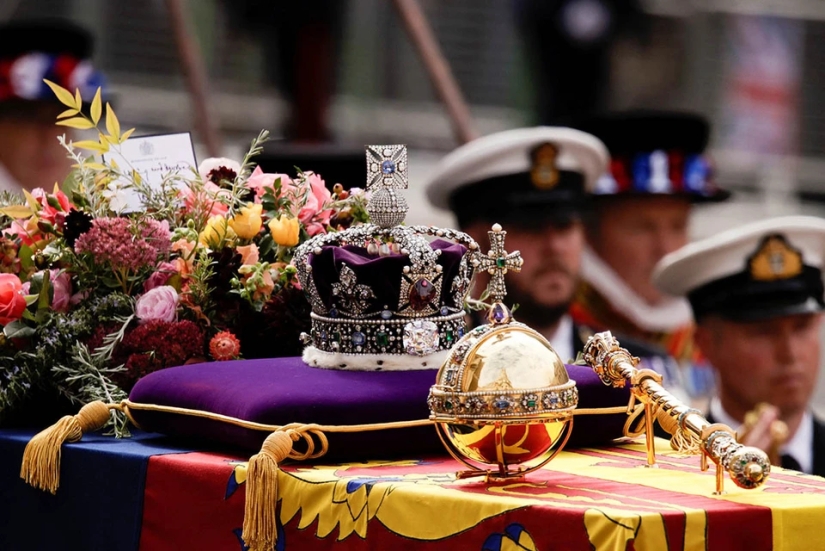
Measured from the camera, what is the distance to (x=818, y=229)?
4746 mm

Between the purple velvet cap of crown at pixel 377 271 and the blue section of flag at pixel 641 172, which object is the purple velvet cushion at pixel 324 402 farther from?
the blue section of flag at pixel 641 172

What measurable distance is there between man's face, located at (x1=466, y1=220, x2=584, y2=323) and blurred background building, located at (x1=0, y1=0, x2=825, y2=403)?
1964 millimetres

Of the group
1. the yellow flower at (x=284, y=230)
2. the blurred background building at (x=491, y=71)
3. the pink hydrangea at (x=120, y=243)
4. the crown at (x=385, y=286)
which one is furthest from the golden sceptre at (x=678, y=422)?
the blurred background building at (x=491, y=71)

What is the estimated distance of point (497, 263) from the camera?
1.79 meters

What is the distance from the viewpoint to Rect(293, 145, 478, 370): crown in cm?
205

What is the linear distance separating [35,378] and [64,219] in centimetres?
27

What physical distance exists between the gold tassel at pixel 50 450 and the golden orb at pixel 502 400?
0.67m

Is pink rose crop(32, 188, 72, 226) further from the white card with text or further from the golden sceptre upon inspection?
the golden sceptre

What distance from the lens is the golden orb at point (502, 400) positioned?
5.47 ft

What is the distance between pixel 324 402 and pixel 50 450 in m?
0.46

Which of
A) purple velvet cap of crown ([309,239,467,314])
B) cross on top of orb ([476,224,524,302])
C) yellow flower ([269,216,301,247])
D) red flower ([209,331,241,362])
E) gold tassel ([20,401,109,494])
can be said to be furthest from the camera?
yellow flower ([269,216,301,247])

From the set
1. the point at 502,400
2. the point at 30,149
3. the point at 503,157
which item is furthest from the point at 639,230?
the point at 502,400

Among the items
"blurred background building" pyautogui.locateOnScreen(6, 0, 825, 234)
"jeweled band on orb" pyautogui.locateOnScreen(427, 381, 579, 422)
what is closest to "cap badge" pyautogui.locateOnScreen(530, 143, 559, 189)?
"blurred background building" pyautogui.locateOnScreen(6, 0, 825, 234)

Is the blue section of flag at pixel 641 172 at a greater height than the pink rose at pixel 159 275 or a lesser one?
greater
